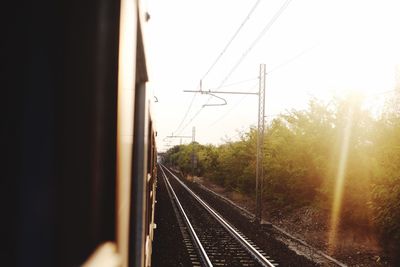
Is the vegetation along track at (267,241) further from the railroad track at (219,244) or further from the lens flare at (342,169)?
the lens flare at (342,169)

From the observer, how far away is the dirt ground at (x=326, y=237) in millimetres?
10891

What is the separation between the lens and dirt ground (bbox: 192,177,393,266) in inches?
429

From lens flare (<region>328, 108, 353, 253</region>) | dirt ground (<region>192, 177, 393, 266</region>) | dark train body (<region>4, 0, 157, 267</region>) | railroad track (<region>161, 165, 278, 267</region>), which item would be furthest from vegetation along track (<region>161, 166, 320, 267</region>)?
dark train body (<region>4, 0, 157, 267</region>)

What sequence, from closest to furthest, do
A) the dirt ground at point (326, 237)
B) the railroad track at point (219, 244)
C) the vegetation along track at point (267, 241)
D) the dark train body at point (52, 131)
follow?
the dark train body at point (52, 131), the railroad track at point (219, 244), the vegetation along track at point (267, 241), the dirt ground at point (326, 237)

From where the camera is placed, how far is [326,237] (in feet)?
45.5

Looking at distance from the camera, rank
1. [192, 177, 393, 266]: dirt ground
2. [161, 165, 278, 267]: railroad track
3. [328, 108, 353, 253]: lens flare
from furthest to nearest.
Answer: [328, 108, 353, 253]: lens flare < [192, 177, 393, 266]: dirt ground < [161, 165, 278, 267]: railroad track

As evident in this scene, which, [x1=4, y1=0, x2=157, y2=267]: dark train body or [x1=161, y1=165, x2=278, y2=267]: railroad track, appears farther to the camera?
[x1=161, y1=165, x2=278, y2=267]: railroad track

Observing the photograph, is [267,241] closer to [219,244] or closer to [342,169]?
[219,244]

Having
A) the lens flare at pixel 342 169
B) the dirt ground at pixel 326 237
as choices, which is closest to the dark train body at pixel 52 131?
the dirt ground at pixel 326 237

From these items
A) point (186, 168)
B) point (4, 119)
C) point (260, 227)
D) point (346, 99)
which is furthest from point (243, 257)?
point (186, 168)

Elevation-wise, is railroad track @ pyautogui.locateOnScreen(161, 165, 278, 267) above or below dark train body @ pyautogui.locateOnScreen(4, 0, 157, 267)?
below

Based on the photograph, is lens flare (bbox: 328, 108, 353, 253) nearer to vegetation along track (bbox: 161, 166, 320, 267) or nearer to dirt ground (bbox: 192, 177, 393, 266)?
dirt ground (bbox: 192, 177, 393, 266)

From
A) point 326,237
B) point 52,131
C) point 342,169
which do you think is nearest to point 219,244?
point 326,237

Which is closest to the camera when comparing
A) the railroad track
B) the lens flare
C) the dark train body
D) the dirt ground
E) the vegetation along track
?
the dark train body
